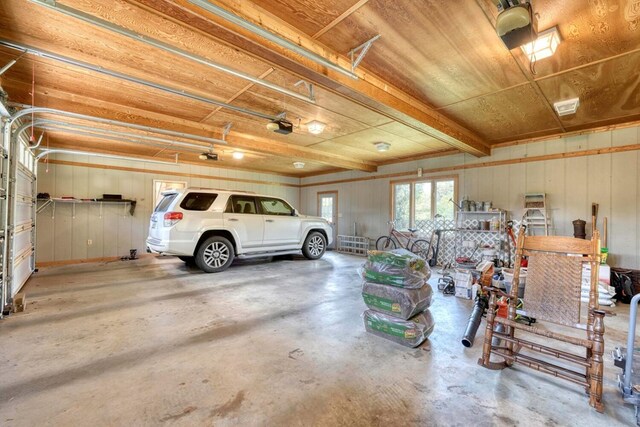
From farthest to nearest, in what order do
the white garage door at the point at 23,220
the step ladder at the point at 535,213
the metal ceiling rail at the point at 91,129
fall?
the step ladder at the point at 535,213 → the metal ceiling rail at the point at 91,129 → the white garage door at the point at 23,220

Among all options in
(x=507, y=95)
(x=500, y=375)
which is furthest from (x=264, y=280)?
(x=507, y=95)

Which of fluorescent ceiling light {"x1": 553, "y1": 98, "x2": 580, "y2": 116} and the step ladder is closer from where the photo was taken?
fluorescent ceiling light {"x1": 553, "y1": 98, "x2": 580, "y2": 116}

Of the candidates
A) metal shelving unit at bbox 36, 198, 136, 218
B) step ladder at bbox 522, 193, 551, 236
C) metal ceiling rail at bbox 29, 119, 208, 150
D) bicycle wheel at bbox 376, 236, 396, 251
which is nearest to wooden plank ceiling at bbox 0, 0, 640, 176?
metal ceiling rail at bbox 29, 119, 208, 150

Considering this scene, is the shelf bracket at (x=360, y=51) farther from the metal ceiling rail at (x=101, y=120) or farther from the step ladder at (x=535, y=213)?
the step ladder at (x=535, y=213)

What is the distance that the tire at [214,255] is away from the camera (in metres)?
5.16

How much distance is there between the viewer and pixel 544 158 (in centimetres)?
528

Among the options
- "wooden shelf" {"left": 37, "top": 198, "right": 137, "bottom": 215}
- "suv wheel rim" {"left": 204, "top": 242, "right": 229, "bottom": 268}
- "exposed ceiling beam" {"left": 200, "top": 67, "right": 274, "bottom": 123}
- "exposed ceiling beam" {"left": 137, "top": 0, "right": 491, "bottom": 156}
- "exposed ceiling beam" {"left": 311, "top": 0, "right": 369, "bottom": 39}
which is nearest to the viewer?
"exposed ceiling beam" {"left": 137, "top": 0, "right": 491, "bottom": 156}

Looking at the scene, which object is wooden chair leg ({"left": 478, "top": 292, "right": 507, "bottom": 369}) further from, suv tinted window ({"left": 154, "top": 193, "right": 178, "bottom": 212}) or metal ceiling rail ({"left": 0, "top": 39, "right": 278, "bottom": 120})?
suv tinted window ({"left": 154, "top": 193, "right": 178, "bottom": 212})

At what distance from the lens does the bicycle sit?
22.6 ft

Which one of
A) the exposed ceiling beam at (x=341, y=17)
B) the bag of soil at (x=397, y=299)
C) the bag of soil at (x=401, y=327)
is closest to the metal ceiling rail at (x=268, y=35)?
the exposed ceiling beam at (x=341, y=17)

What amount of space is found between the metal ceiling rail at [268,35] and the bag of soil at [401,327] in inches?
92.4

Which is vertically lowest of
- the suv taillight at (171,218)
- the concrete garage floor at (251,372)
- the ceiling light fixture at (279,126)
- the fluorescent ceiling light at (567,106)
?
the concrete garage floor at (251,372)

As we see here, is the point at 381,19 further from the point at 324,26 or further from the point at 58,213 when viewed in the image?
the point at 58,213

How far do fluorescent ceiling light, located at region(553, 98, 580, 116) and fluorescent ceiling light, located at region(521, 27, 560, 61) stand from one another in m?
1.46
